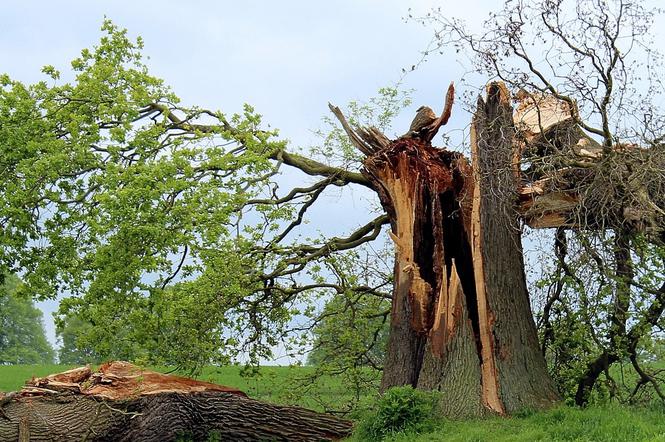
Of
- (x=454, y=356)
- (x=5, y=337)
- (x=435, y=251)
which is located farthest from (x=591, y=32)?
(x=5, y=337)

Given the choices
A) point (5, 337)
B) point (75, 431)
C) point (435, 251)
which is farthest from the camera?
point (5, 337)

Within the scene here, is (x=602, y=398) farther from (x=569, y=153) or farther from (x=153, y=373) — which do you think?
(x=153, y=373)

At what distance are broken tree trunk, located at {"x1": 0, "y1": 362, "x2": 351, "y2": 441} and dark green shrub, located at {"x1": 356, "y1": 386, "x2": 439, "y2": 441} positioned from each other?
201cm

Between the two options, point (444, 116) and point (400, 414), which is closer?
point (400, 414)

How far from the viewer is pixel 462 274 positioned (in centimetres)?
1503

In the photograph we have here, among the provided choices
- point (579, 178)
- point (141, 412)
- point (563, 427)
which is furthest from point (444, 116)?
point (141, 412)

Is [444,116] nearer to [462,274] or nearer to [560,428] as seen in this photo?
[462,274]

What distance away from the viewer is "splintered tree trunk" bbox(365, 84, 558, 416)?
14055 millimetres

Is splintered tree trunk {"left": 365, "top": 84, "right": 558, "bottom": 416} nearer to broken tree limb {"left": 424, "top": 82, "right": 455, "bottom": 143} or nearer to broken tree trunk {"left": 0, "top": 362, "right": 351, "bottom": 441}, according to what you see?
broken tree limb {"left": 424, "top": 82, "right": 455, "bottom": 143}

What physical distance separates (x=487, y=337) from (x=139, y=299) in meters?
5.65

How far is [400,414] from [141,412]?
4.10 meters

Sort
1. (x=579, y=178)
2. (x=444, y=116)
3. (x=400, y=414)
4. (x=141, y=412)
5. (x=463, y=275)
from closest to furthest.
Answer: (x=400, y=414) < (x=579, y=178) < (x=141, y=412) < (x=463, y=275) < (x=444, y=116)

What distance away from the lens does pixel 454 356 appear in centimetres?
1420

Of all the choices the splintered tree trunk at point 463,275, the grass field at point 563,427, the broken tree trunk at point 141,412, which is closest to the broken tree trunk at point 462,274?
the splintered tree trunk at point 463,275
